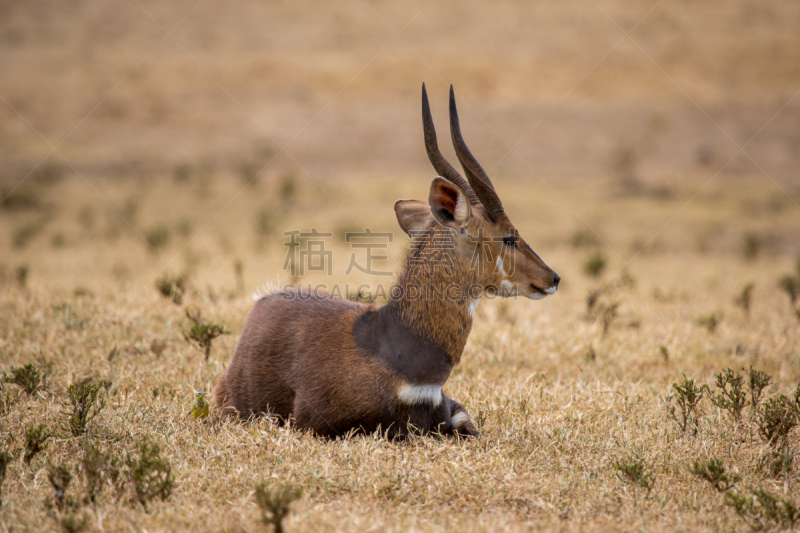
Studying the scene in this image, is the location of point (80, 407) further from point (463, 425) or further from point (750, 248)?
point (750, 248)

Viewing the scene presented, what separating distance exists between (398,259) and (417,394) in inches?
58.3

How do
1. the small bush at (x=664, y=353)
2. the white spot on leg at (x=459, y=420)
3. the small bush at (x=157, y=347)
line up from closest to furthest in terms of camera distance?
the white spot on leg at (x=459, y=420) → the small bush at (x=157, y=347) → the small bush at (x=664, y=353)

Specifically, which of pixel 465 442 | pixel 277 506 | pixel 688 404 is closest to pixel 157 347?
pixel 465 442

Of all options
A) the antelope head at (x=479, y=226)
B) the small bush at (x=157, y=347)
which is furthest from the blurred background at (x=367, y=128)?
the antelope head at (x=479, y=226)

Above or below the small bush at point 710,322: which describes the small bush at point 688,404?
below

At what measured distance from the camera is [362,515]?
315cm

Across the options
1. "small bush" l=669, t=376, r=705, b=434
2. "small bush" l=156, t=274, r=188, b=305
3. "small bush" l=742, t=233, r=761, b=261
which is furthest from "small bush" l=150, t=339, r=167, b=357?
"small bush" l=742, t=233, r=761, b=261

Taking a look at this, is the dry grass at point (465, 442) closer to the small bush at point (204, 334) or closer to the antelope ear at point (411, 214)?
the small bush at point (204, 334)

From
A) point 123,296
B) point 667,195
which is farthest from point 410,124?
point 123,296

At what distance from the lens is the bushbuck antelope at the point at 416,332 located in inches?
152

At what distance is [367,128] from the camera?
2930cm

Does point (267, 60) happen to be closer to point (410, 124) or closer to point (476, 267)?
point (410, 124)

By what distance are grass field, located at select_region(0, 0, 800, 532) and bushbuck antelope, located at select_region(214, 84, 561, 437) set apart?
181 millimetres

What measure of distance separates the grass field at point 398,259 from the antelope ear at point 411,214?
28cm
